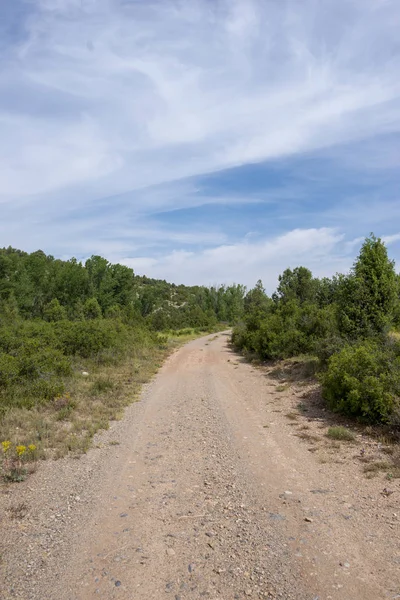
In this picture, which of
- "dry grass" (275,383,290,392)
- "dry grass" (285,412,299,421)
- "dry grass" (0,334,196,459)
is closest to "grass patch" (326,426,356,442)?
"dry grass" (285,412,299,421)

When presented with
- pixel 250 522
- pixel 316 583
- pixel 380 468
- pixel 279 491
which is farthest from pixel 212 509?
pixel 380 468

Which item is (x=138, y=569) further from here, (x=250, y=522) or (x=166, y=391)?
(x=166, y=391)

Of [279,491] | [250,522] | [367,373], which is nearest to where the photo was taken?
[250,522]

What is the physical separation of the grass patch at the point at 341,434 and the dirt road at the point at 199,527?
0.82 m

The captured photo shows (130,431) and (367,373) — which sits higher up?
(367,373)

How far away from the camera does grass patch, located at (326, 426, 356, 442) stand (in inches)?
313

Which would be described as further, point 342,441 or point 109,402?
point 109,402

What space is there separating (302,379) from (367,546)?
10.6 metres

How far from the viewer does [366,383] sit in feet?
28.4

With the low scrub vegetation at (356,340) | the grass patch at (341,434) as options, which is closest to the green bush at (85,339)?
the low scrub vegetation at (356,340)

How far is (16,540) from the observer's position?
4605 millimetres

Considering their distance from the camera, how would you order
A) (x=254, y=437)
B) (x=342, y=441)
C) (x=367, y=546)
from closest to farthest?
(x=367, y=546) < (x=342, y=441) < (x=254, y=437)

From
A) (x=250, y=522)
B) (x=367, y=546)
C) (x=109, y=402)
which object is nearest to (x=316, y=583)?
(x=367, y=546)

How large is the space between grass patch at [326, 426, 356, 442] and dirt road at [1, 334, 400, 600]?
2.69 feet
